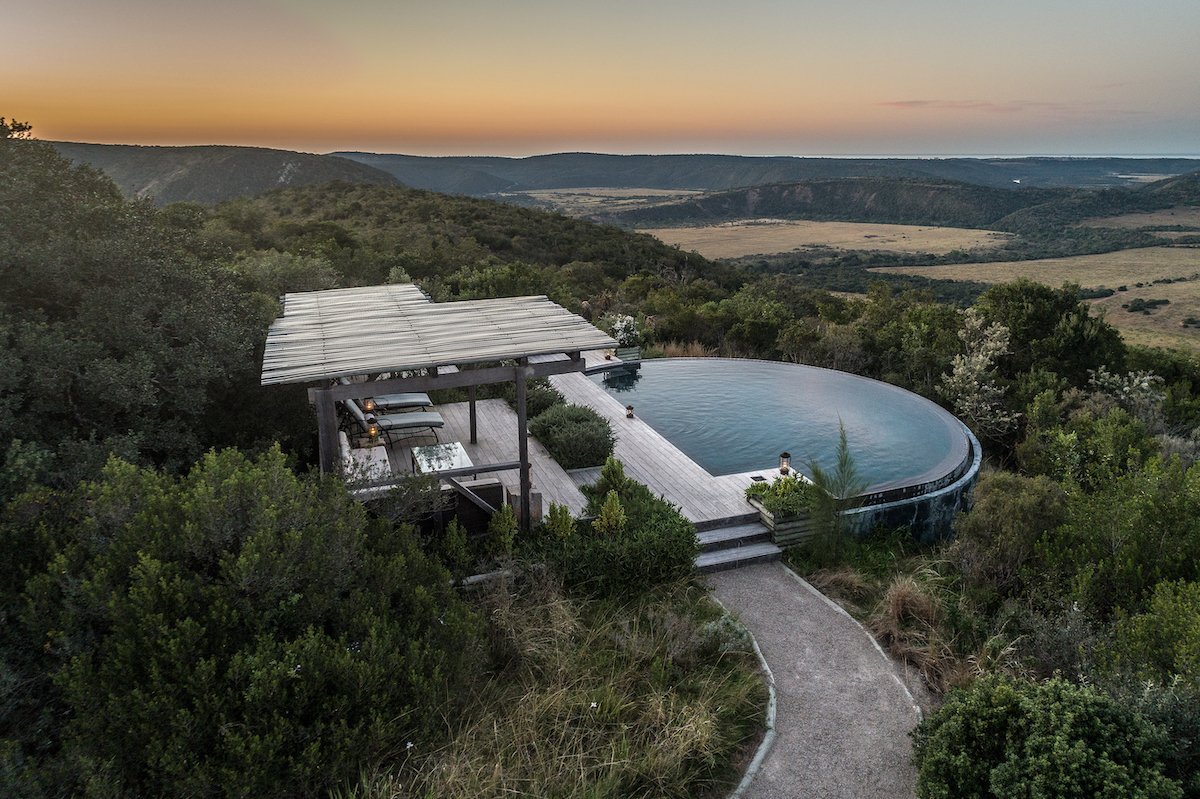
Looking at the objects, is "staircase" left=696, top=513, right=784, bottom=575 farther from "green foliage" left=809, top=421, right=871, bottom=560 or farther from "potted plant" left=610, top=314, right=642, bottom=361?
"potted plant" left=610, top=314, right=642, bottom=361

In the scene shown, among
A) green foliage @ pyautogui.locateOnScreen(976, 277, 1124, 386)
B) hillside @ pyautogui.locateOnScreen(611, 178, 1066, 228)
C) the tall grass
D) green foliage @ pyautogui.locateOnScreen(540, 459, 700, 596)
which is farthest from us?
hillside @ pyautogui.locateOnScreen(611, 178, 1066, 228)

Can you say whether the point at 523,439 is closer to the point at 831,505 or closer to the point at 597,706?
the point at 597,706

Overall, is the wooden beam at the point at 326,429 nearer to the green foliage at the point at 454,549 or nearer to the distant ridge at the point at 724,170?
the green foliage at the point at 454,549

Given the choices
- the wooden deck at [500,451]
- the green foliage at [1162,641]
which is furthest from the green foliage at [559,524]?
the green foliage at [1162,641]

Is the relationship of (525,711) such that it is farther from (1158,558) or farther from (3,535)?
(1158,558)

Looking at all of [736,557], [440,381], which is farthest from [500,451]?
[736,557]

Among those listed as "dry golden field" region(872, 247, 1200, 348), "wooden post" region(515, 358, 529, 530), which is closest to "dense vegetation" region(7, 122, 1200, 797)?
"wooden post" region(515, 358, 529, 530)
